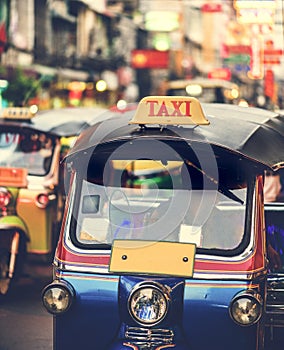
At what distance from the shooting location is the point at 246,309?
17.0 ft

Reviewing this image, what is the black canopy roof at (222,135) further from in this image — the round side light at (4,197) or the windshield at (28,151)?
the windshield at (28,151)

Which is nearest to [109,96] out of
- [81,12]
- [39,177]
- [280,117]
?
[81,12]

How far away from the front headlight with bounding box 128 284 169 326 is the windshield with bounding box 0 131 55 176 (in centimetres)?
509

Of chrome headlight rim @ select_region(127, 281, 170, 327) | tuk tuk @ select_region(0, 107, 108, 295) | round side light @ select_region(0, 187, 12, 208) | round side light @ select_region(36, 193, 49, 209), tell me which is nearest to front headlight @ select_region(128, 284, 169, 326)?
chrome headlight rim @ select_region(127, 281, 170, 327)

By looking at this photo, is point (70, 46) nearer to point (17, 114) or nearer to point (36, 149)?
point (17, 114)

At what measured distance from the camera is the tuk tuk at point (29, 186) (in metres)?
9.46

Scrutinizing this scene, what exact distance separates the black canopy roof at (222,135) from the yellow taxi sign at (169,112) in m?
0.06

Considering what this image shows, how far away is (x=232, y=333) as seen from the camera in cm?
527

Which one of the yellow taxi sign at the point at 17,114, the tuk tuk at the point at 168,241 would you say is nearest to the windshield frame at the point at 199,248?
the tuk tuk at the point at 168,241

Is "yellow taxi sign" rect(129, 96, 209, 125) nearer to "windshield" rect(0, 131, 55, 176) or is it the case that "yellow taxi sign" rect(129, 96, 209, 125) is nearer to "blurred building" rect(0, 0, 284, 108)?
"windshield" rect(0, 131, 55, 176)

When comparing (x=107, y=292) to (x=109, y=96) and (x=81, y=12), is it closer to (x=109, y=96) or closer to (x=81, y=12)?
(x=109, y=96)

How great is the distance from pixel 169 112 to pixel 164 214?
27.0 inches

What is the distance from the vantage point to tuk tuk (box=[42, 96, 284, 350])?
5305 mm

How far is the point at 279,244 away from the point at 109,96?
28311 mm
